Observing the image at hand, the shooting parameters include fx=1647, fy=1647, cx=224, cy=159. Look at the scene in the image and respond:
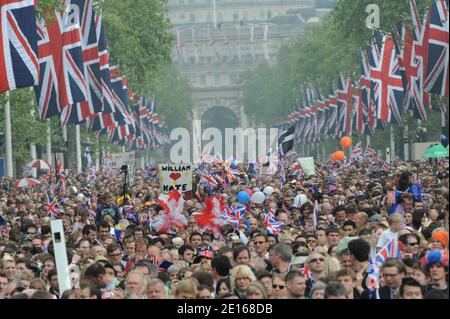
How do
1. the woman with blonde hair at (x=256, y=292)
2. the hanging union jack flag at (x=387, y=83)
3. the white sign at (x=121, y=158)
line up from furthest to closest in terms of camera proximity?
the white sign at (x=121, y=158), the hanging union jack flag at (x=387, y=83), the woman with blonde hair at (x=256, y=292)

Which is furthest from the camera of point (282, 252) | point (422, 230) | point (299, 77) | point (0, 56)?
point (299, 77)

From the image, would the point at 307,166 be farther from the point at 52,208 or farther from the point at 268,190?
the point at 52,208

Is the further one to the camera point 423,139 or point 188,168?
point 423,139

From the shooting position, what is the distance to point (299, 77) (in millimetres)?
121562

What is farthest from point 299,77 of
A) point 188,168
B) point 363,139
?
point 188,168

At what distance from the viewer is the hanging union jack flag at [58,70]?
3906cm

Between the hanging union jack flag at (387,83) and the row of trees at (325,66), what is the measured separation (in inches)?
78.6

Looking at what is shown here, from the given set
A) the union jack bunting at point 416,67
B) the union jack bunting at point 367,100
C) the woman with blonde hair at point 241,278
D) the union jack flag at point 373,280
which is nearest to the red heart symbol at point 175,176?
the union jack bunting at point 416,67

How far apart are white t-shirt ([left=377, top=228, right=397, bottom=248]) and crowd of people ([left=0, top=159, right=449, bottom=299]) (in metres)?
0.02

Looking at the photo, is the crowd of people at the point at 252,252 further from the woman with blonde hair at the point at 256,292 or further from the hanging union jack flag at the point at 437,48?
the hanging union jack flag at the point at 437,48

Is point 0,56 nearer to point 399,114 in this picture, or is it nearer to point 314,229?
A: point 314,229

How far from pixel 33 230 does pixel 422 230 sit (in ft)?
21.0
